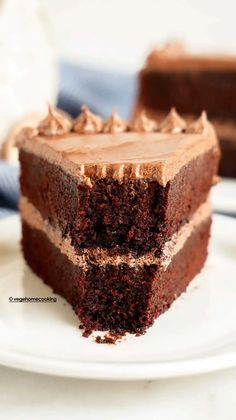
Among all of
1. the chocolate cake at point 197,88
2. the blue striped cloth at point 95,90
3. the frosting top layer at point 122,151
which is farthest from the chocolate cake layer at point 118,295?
the blue striped cloth at point 95,90

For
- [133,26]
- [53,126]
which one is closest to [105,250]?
[53,126]

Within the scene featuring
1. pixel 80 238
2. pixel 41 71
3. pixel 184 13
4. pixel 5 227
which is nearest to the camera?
pixel 80 238

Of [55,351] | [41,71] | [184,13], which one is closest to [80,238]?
[55,351]

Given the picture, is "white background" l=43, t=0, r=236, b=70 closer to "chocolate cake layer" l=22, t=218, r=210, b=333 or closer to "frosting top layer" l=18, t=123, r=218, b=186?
"frosting top layer" l=18, t=123, r=218, b=186

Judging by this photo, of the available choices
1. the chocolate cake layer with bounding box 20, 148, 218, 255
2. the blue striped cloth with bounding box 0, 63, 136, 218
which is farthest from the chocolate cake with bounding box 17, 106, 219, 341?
the blue striped cloth with bounding box 0, 63, 136, 218

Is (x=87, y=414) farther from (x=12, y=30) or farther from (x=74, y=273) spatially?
(x=12, y=30)
